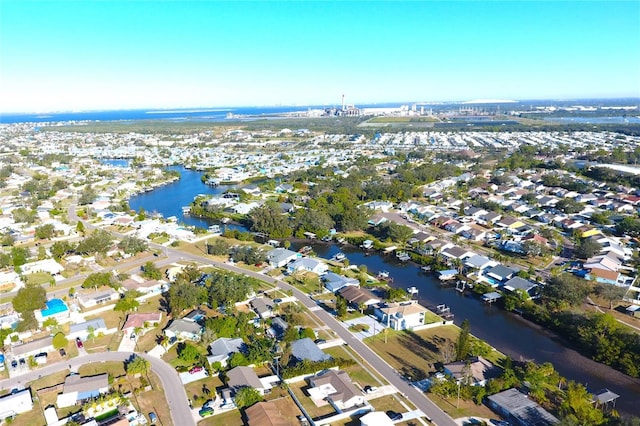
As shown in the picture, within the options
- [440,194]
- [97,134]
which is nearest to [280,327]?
[440,194]

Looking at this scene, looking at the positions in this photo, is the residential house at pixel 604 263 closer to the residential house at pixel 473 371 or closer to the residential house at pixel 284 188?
the residential house at pixel 473 371

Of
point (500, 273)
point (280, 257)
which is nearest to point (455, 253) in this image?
point (500, 273)

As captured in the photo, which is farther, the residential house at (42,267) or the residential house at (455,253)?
the residential house at (455,253)

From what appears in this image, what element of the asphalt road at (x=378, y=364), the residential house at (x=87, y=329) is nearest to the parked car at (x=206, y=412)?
the asphalt road at (x=378, y=364)

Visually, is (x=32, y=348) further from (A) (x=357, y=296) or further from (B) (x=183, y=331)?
(A) (x=357, y=296)

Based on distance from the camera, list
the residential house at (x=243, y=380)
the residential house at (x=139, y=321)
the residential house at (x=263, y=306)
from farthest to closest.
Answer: the residential house at (x=263, y=306), the residential house at (x=139, y=321), the residential house at (x=243, y=380)

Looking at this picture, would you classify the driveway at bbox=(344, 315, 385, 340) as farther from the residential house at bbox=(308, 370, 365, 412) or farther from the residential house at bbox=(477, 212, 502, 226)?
the residential house at bbox=(477, 212, 502, 226)
